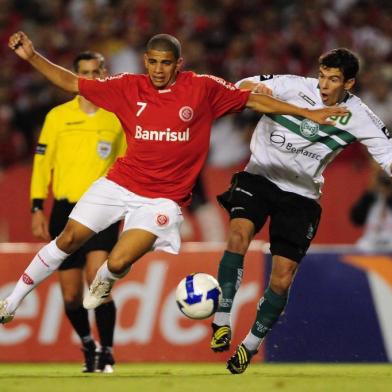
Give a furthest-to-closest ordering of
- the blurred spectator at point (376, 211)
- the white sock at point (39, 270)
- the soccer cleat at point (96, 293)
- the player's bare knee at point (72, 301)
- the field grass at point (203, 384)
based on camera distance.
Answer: the blurred spectator at point (376, 211)
the player's bare knee at point (72, 301)
the white sock at point (39, 270)
the soccer cleat at point (96, 293)
the field grass at point (203, 384)

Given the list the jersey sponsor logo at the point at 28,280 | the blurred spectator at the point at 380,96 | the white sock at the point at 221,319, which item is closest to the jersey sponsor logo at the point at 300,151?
the white sock at the point at 221,319

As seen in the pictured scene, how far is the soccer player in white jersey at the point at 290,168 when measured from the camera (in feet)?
29.1

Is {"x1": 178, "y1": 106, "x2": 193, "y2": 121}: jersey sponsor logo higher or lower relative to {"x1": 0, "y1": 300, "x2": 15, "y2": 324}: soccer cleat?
higher

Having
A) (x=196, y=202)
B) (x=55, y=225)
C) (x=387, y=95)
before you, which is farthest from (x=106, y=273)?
(x=387, y=95)

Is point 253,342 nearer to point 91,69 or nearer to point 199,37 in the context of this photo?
point 91,69

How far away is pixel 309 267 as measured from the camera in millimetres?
12133

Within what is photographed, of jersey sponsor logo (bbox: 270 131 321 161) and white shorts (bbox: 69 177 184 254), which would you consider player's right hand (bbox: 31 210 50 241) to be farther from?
jersey sponsor logo (bbox: 270 131 321 161)

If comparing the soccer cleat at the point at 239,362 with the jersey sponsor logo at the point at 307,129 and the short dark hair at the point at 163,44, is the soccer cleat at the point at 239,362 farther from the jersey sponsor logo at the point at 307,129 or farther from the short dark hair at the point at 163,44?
the short dark hair at the point at 163,44

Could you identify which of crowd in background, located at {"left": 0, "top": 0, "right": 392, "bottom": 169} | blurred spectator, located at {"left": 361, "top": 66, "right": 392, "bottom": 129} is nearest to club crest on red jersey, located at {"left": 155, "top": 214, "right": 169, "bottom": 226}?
crowd in background, located at {"left": 0, "top": 0, "right": 392, "bottom": 169}

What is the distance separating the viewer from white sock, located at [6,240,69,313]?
8.73 m

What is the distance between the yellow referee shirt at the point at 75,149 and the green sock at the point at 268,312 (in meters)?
1.90

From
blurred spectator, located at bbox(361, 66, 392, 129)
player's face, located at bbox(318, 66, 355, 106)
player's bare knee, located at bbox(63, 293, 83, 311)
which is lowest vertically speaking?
player's bare knee, located at bbox(63, 293, 83, 311)

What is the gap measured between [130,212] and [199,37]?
697cm

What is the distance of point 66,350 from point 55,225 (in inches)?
93.8
